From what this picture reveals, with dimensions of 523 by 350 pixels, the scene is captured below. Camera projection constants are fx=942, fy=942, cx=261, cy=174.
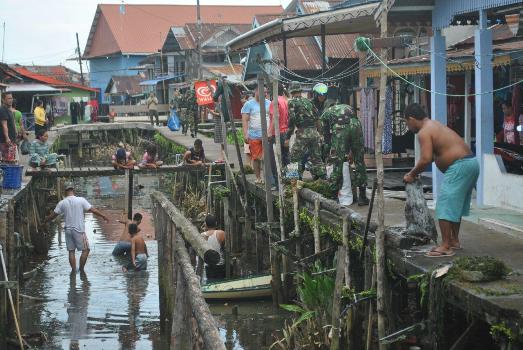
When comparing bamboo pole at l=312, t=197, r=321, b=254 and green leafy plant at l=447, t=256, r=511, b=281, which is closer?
green leafy plant at l=447, t=256, r=511, b=281

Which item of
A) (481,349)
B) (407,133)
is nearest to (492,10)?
(481,349)

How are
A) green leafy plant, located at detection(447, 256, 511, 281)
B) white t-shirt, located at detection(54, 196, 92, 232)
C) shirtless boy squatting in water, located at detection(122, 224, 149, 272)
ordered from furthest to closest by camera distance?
1. shirtless boy squatting in water, located at detection(122, 224, 149, 272)
2. white t-shirt, located at detection(54, 196, 92, 232)
3. green leafy plant, located at detection(447, 256, 511, 281)

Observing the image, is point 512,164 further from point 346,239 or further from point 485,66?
point 346,239

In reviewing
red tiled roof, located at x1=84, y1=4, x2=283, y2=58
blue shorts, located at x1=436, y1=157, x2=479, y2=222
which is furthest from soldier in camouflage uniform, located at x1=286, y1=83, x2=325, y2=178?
red tiled roof, located at x1=84, y1=4, x2=283, y2=58

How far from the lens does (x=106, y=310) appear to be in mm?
14391

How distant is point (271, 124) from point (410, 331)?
22.6 feet

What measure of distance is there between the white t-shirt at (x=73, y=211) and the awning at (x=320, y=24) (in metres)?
4.19

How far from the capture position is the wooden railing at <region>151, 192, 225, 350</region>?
5342mm

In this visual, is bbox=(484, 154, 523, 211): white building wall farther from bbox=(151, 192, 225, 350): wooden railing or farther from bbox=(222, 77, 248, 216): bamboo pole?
bbox=(222, 77, 248, 216): bamboo pole

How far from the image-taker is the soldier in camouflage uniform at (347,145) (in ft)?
42.8

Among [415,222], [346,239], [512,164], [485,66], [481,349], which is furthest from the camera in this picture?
[512,164]

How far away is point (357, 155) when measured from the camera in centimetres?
1320

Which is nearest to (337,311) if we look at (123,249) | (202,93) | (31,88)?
(123,249)

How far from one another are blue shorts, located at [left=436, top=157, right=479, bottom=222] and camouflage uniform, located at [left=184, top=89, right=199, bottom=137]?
91.2 feet
